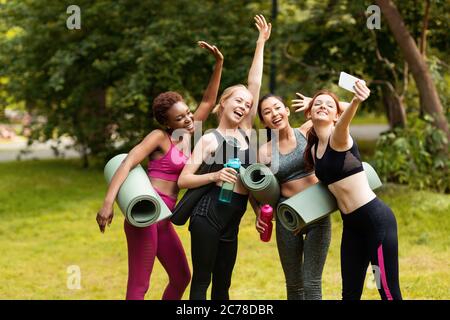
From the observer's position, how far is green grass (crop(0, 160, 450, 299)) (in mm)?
6781

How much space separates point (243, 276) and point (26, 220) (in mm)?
3749

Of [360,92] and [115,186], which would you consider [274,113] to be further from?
[115,186]

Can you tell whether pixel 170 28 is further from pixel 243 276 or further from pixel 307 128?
pixel 307 128

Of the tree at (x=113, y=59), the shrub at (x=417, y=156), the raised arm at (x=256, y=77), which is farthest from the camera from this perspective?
the tree at (x=113, y=59)

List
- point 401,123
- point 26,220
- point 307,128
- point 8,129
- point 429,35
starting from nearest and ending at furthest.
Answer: point 307,128
point 26,220
point 401,123
point 429,35
point 8,129

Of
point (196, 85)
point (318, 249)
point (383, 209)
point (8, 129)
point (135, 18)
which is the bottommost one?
point (8, 129)

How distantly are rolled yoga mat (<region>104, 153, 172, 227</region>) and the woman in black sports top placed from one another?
86 centimetres

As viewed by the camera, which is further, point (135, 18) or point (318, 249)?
point (135, 18)

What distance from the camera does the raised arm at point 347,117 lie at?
3.86 meters

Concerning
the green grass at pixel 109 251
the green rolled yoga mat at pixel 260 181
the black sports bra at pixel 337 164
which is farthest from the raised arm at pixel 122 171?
the green grass at pixel 109 251

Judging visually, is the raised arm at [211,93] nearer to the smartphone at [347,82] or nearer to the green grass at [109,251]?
the smartphone at [347,82]

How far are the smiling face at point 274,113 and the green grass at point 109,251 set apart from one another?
2.29 m

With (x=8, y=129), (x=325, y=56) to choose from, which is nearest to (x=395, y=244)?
(x=325, y=56)

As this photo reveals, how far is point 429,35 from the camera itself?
1144 cm
